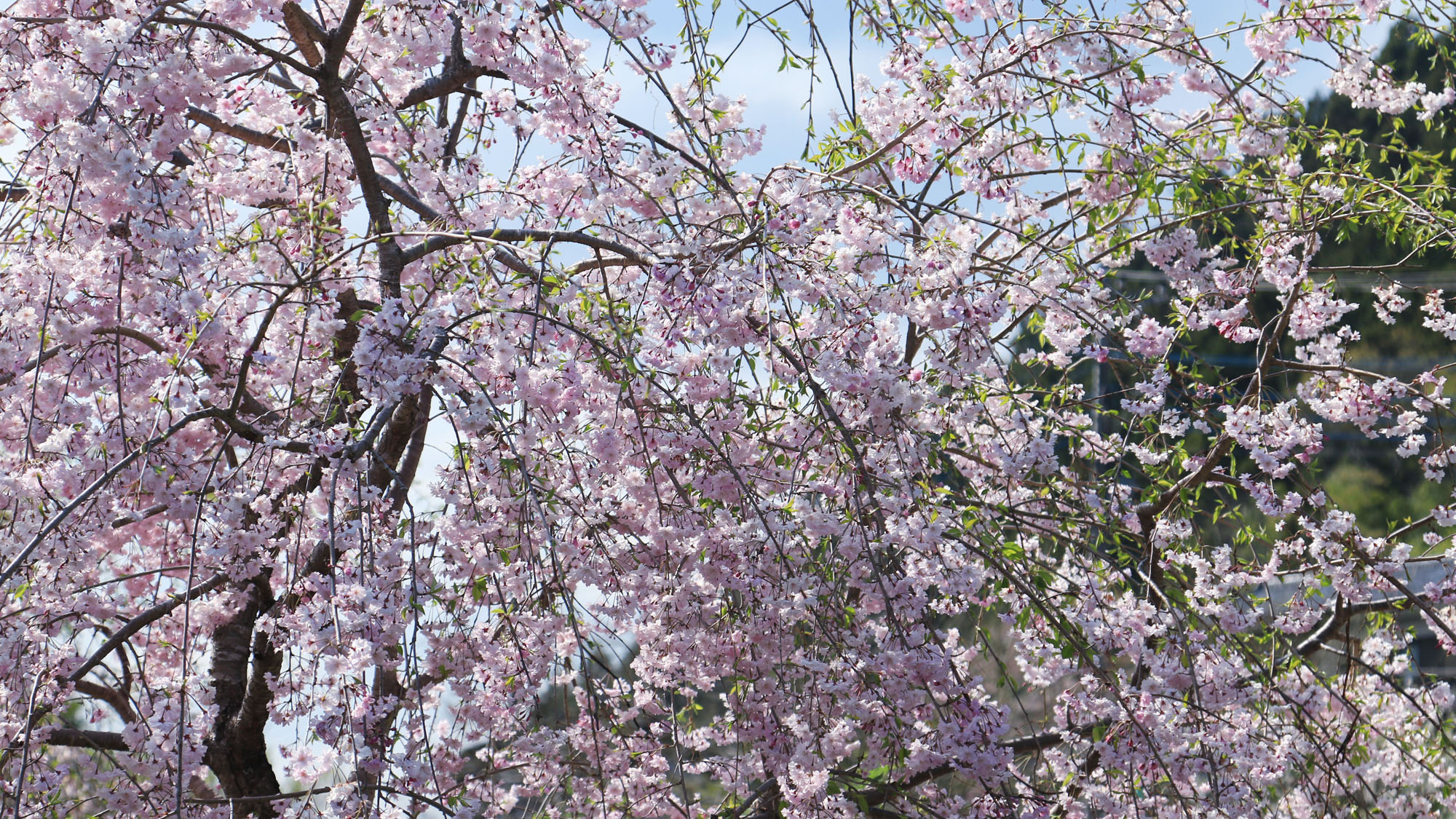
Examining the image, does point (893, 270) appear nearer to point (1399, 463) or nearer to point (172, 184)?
point (172, 184)

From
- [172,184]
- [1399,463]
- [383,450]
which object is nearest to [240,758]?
[383,450]

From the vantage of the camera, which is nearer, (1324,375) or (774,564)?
(774,564)

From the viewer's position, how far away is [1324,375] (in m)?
4.43

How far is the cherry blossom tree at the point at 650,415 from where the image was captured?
293 centimetres

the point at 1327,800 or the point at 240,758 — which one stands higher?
the point at 240,758

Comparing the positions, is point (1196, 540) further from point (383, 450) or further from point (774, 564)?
point (383, 450)

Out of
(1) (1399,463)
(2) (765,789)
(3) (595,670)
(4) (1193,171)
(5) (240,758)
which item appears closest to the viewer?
(4) (1193,171)

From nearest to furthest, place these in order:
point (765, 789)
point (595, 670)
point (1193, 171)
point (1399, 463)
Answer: point (1193, 171) < point (765, 789) < point (595, 670) < point (1399, 463)

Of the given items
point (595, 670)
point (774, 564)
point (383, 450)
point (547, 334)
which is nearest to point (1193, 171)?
point (774, 564)

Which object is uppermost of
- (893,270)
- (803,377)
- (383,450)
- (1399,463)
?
(1399,463)

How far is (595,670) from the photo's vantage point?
5246mm

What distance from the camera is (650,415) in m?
3.37

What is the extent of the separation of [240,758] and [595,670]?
1527 mm

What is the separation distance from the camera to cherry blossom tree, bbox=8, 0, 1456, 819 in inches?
115
